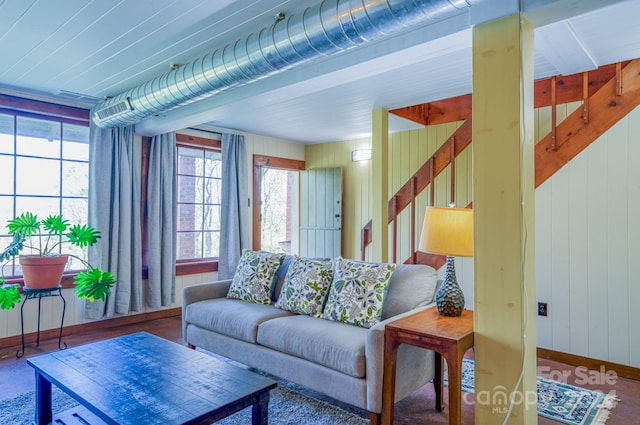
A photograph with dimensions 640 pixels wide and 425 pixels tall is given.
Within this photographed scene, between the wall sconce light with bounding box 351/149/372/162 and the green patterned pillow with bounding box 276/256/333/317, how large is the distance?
8.81 ft

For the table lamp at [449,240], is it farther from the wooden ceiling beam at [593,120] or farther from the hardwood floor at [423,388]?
the wooden ceiling beam at [593,120]

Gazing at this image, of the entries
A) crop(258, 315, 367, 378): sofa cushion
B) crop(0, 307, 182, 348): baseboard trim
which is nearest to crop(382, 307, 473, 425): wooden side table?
crop(258, 315, 367, 378): sofa cushion

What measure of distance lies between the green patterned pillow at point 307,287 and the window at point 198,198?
2.31 meters

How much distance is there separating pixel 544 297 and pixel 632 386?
34.1 inches

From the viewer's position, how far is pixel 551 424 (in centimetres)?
234

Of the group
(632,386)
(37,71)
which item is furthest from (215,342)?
(632,386)

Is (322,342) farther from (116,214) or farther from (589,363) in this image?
(116,214)

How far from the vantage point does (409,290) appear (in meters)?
2.67

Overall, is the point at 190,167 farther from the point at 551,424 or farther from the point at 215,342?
the point at 551,424

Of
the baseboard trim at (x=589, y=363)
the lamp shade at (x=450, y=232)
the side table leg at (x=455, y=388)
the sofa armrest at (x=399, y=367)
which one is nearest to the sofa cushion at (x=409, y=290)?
the sofa armrest at (x=399, y=367)

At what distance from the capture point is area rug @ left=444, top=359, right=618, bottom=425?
7.91 feet

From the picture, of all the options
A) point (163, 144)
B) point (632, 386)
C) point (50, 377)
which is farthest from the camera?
point (163, 144)

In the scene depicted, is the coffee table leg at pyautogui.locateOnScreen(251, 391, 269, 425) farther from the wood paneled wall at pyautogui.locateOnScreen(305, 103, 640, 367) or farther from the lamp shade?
the wood paneled wall at pyautogui.locateOnScreen(305, 103, 640, 367)

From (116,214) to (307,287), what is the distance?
242 centimetres
